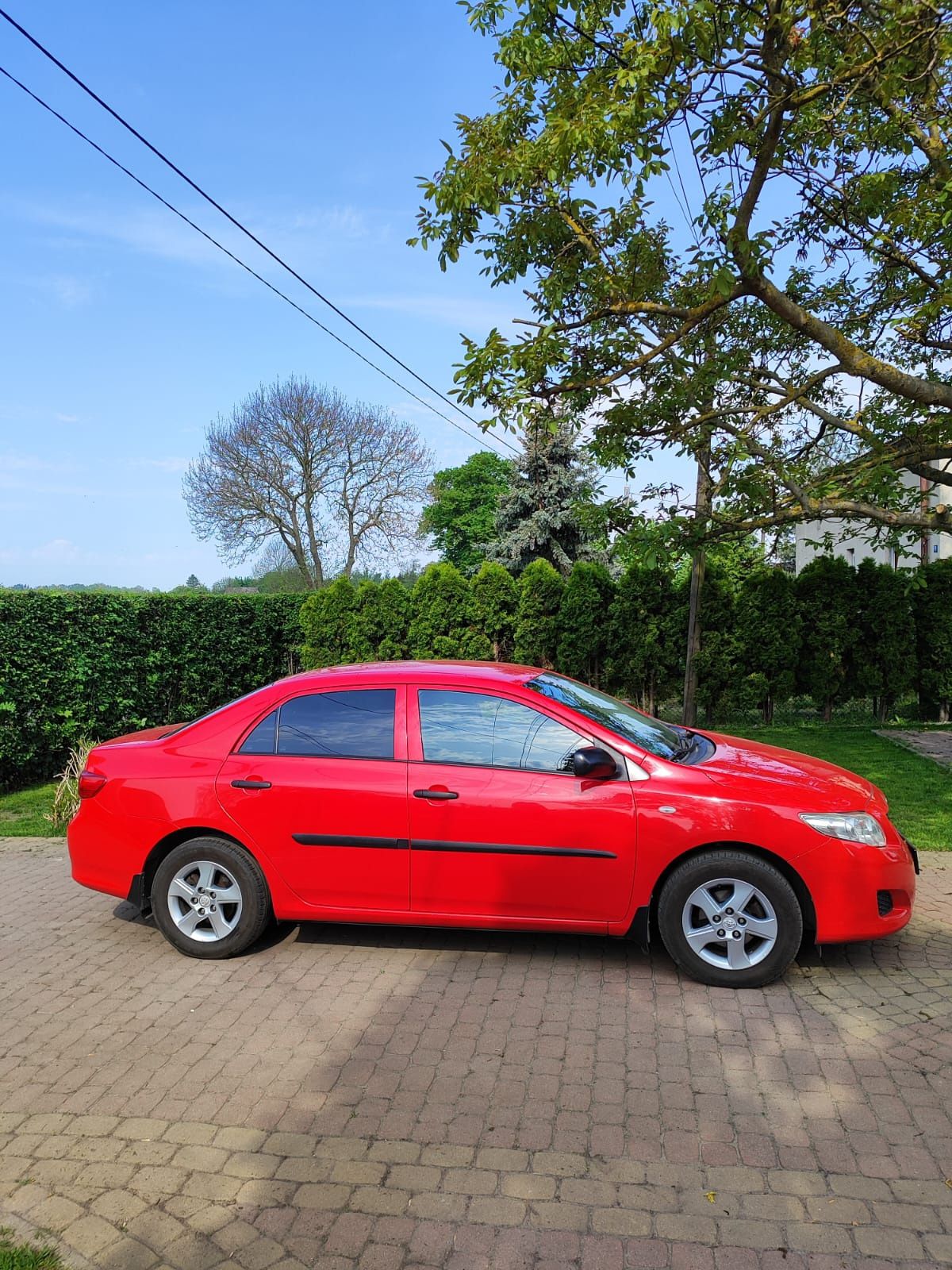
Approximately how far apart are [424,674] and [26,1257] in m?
3.04

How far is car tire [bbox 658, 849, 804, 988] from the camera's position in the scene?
13.5 feet

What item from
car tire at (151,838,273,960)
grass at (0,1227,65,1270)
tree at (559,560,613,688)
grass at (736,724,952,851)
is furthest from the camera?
tree at (559,560,613,688)

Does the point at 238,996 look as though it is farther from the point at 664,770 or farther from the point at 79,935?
the point at 664,770

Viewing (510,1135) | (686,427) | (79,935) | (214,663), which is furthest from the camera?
(214,663)

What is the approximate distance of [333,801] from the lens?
14.8 feet

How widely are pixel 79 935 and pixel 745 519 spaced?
23.6ft

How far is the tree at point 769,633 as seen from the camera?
1287 centimetres

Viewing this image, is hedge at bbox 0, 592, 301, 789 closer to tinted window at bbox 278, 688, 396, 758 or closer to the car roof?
the car roof

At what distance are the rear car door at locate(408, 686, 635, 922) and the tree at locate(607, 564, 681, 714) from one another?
9.09m

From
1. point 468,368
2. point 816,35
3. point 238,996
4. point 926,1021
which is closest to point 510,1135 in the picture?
point 238,996

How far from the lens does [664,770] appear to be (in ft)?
14.2

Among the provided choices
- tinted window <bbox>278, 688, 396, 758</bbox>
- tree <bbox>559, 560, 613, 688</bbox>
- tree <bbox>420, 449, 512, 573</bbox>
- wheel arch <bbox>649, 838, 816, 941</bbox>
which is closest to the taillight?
tinted window <bbox>278, 688, 396, 758</bbox>

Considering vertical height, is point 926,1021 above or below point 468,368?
below

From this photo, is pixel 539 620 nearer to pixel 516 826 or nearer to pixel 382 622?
pixel 382 622
